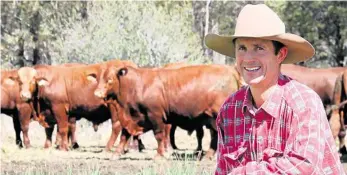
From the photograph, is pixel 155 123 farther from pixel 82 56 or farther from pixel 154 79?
pixel 82 56

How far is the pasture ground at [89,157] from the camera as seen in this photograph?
35.3 ft

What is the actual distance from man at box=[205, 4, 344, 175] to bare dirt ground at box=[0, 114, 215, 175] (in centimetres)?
362

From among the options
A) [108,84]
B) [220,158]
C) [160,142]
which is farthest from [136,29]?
[220,158]

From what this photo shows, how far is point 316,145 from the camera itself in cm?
374

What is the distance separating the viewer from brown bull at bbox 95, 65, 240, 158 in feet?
52.7

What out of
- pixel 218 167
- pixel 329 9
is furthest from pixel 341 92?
pixel 329 9

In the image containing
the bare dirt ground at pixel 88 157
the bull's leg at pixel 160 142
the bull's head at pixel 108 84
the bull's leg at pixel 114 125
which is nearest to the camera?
the bare dirt ground at pixel 88 157

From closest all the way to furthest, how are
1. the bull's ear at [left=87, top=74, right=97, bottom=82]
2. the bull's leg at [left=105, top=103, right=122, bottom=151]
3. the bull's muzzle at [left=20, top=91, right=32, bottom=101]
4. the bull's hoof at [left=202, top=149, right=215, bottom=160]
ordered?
1. the bull's hoof at [left=202, top=149, right=215, bottom=160]
2. the bull's leg at [left=105, top=103, right=122, bottom=151]
3. the bull's ear at [left=87, top=74, right=97, bottom=82]
4. the bull's muzzle at [left=20, top=91, right=32, bottom=101]

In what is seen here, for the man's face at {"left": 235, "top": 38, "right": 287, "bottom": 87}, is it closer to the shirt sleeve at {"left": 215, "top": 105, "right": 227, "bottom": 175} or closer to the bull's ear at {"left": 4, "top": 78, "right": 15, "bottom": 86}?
the shirt sleeve at {"left": 215, "top": 105, "right": 227, "bottom": 175}

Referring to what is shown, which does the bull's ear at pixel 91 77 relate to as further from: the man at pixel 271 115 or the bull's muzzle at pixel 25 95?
the man at pixel 271 115

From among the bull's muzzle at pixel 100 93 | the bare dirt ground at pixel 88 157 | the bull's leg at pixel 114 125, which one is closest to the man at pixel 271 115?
the bare dirt ground at pixel 88 157

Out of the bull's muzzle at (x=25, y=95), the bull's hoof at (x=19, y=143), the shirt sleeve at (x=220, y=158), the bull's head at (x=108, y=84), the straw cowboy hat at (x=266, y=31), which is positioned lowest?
the bull's hoof at (x=19, y=143)

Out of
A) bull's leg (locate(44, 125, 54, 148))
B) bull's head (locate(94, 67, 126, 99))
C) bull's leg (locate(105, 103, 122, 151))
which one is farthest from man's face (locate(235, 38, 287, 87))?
bull's leg (locate(44, 125, 54, 148))

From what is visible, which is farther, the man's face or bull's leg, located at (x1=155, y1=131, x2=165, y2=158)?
bull's leg, located at (x1=155, y1=131, x2=165, y2=158)
